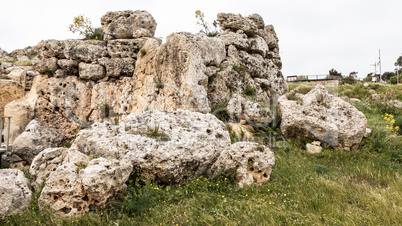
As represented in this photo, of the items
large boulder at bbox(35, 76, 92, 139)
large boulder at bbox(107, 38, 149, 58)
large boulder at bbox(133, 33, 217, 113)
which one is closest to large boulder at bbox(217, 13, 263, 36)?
large boulder at bbox(133, 33, 217, 113)

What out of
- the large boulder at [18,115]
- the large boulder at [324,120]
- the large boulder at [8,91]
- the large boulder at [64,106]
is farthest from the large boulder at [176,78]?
the large boulder at [8,91]

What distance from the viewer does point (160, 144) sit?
5.30 meters

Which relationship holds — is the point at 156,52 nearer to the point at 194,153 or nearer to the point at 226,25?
the point at 226,25

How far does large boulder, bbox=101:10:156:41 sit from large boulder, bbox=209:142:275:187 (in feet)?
27.2

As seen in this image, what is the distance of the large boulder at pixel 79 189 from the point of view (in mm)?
4125

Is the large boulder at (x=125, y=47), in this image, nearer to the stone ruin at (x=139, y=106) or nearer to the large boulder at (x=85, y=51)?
the stone ruin at (x=139, y=106)

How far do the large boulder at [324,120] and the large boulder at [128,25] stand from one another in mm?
7531

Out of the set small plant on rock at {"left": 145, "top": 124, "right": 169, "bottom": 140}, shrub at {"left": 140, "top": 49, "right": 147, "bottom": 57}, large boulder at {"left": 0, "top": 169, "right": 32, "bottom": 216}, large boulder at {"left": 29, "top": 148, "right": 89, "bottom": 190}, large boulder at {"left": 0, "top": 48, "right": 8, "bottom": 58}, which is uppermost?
large boulder at {"left": 0, "top": 48, "right": 8, "bottom": 58}

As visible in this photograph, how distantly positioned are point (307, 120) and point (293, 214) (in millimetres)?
5135

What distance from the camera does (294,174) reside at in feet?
18.4

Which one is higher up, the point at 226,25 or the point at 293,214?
the point at 226,25

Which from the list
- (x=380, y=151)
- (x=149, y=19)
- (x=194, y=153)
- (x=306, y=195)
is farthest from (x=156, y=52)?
(x=380, y=151)

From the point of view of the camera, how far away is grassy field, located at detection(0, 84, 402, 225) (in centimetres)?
365

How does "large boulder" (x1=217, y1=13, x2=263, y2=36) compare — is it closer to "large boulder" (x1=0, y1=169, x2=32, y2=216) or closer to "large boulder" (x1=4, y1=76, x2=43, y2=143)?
"large boulder" (x1=4, y1=76, x2=43, y2=143)
